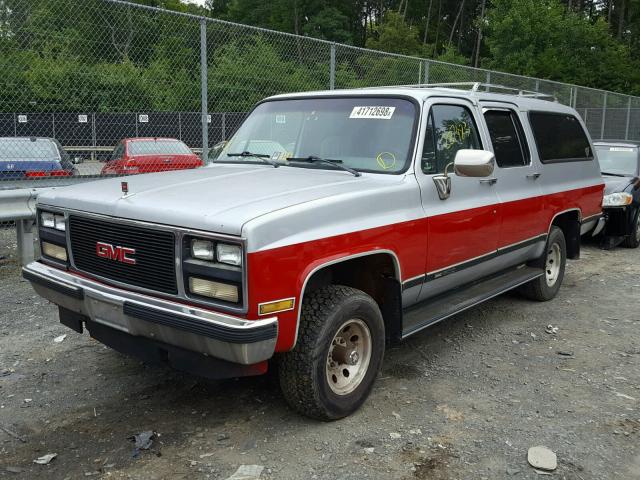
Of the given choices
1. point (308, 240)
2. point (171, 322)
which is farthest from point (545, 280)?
point (171, 322)

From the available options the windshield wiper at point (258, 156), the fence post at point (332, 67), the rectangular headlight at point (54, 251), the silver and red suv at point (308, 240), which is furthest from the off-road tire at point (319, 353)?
the fence post at point (332, 67)

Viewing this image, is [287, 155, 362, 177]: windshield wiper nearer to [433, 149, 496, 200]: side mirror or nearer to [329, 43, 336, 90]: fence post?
[433, 149, 496, 200]: side mirror

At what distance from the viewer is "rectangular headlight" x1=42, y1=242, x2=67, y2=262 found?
3.80 meters

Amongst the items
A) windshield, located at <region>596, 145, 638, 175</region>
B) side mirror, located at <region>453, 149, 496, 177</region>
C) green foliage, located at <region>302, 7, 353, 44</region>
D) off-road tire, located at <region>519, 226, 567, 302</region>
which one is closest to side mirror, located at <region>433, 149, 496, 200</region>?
side mirror, located at <region>453, 149, 496, 177</region>

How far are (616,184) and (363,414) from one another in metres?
7.18

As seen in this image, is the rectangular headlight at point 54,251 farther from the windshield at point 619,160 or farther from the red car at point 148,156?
the windshield at point 619,160

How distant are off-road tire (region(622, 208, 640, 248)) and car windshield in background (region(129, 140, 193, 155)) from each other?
709cm

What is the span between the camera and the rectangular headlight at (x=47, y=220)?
387 cm

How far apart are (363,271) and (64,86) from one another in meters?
5.93

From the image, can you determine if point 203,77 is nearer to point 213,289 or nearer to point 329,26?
point 213,289

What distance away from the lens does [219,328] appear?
116 inches

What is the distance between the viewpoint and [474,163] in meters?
3.92

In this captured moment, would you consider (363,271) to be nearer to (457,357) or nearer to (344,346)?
(344,346)

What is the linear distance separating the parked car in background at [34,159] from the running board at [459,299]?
6.27m
